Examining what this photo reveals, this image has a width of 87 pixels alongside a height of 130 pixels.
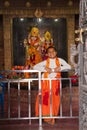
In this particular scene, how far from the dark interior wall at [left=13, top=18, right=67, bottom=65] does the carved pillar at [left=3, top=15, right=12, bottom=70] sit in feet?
0.95

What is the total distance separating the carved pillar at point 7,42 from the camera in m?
12.1

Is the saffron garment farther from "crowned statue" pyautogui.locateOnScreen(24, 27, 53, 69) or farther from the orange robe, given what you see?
"crowned statue" pyautogui.locateOnScreen(24, 27, 53, 69)

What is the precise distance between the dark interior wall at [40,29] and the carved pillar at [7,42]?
11.4 inches

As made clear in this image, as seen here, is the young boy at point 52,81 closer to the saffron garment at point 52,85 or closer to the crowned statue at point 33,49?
the saffron garment at point 52,85

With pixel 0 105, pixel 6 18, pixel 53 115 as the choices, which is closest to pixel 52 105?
pixel 53 115

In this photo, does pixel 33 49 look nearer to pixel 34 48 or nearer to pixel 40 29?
pixel 34 48

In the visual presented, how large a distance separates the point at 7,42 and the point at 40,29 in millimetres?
1368

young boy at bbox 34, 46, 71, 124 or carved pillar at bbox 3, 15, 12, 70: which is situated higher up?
carved pillar at bbox 3, 15, 12, 70

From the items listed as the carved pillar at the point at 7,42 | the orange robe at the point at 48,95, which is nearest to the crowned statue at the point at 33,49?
the carved pillar at the point at 7,42

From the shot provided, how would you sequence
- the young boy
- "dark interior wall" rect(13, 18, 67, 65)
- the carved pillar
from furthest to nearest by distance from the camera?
"dark interior wall" rect(13, 18, 67, 65) → the carved pillar → the young boy

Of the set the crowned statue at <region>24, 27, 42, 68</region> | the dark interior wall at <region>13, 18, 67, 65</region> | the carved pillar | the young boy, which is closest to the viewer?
the young boy

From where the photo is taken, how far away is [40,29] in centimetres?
1262

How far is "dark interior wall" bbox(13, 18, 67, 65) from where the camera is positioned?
12375mm

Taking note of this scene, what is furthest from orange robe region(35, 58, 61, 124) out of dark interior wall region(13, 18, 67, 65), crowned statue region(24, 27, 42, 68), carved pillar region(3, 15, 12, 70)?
dark interior wall region(13, 18, 67, 65)
